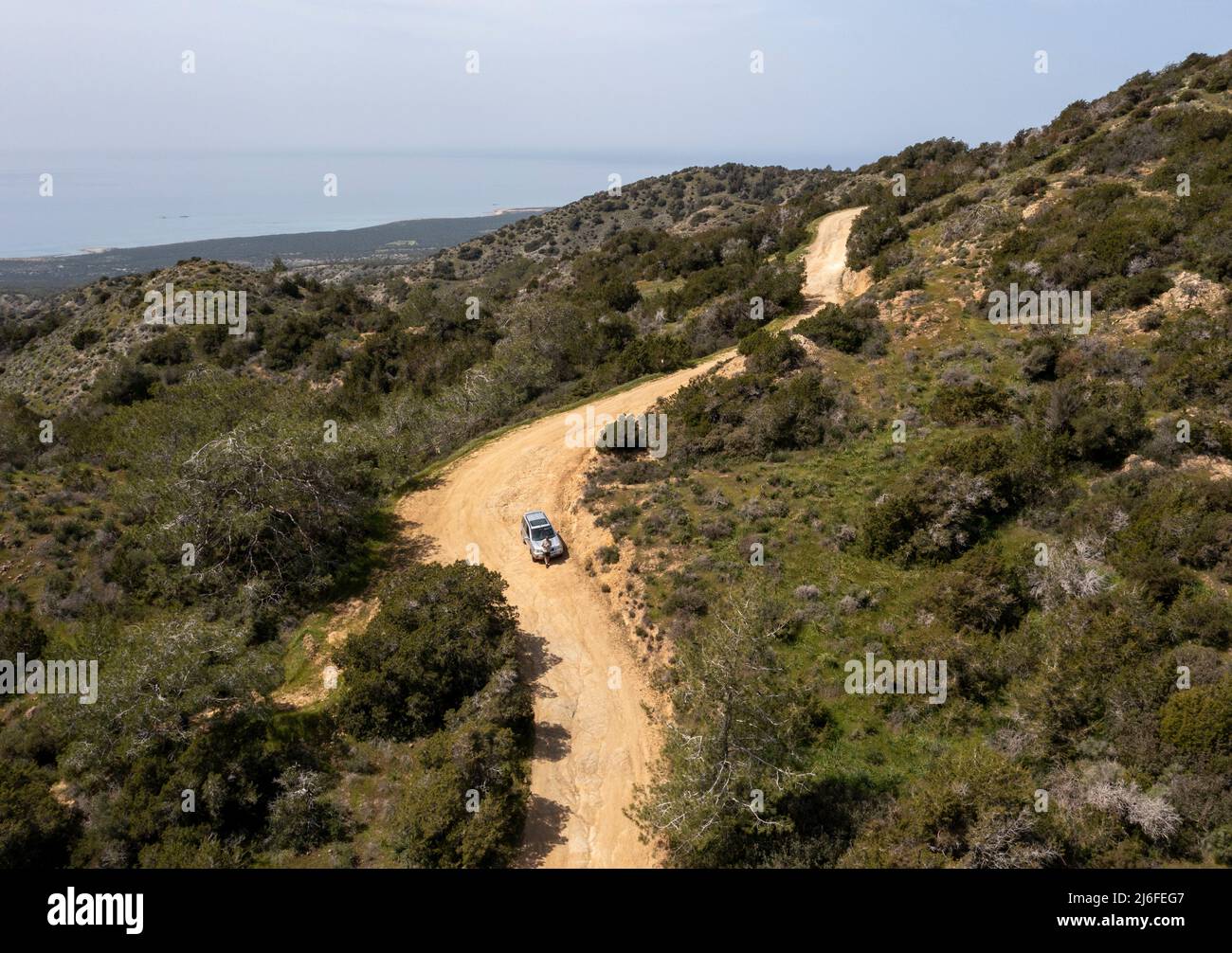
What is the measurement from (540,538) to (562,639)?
4945 mm

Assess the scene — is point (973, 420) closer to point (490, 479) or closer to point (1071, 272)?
point (1071, 272)

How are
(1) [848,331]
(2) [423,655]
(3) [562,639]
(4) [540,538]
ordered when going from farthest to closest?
(1) [848,331] → (4) [540,538] → (3) [562,639] → (2) [423,655]

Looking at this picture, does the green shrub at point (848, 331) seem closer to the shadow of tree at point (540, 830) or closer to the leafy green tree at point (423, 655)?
the leafy green tree at point (423, 655)

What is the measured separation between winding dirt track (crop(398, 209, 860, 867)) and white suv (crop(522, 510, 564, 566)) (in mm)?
474

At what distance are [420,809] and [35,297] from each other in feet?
647

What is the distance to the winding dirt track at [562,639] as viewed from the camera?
15945 millimetres

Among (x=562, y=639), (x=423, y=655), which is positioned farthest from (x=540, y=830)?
(x=562, y=639)

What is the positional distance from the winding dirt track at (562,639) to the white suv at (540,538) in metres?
0.47

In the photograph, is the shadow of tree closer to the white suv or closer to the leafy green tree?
the leafy green tree

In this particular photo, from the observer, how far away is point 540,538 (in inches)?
994

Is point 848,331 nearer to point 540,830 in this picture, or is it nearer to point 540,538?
point 540,538

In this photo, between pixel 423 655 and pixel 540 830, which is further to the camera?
pixel 423 655
